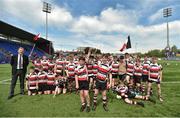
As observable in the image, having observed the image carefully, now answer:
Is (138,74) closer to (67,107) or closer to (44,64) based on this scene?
(67,107)

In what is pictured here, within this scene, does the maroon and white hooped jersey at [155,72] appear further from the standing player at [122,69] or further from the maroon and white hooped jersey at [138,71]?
the standing player at [122,69]

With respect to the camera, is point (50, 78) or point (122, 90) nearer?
point (122, 90)

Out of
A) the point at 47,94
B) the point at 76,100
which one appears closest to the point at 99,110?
the point at 76,100

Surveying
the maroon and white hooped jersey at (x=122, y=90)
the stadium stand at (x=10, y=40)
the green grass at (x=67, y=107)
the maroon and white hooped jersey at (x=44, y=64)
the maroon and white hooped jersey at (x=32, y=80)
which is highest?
the stadium stand at (x=10, y=40)

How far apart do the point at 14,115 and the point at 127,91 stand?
4.74 metres

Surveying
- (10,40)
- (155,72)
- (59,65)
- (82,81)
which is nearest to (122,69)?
(155,72)

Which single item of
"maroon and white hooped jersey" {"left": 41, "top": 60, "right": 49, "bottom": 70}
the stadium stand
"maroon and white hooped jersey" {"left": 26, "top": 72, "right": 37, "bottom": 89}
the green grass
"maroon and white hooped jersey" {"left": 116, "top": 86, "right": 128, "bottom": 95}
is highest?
the stadium stand

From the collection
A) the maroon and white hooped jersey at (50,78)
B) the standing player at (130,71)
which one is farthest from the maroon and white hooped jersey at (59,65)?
the standing player at (130,71)

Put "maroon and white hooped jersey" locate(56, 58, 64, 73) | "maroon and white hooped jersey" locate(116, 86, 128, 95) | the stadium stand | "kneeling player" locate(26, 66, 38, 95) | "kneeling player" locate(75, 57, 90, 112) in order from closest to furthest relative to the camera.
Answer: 1. "kneeling player" locate(75, 57, 90, 112)
2. "maroon and white hooped jersey" locate(116, 86, 128, 95)
3. "kneeling player" locate(26, 66, 38, 95)
4. "maroon and white hooped jersey" locate(56, 58, 64, 73)
5. the stadium stand

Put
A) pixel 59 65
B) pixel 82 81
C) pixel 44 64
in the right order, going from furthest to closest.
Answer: pixel 44 64 < pixel 59 65 < pixel 82 81

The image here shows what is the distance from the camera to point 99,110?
702cm

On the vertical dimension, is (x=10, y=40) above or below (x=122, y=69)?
above

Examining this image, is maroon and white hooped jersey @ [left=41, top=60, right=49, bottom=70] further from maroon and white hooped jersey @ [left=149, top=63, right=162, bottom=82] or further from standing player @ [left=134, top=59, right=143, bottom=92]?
maroon and white hooped jersey @ [left=149, top=63, right=162, bottom=82]

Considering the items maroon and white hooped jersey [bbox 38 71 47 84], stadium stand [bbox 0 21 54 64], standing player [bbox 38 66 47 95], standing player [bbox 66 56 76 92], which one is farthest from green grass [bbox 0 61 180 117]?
stadium stand [bbox 0 21 54 64]
